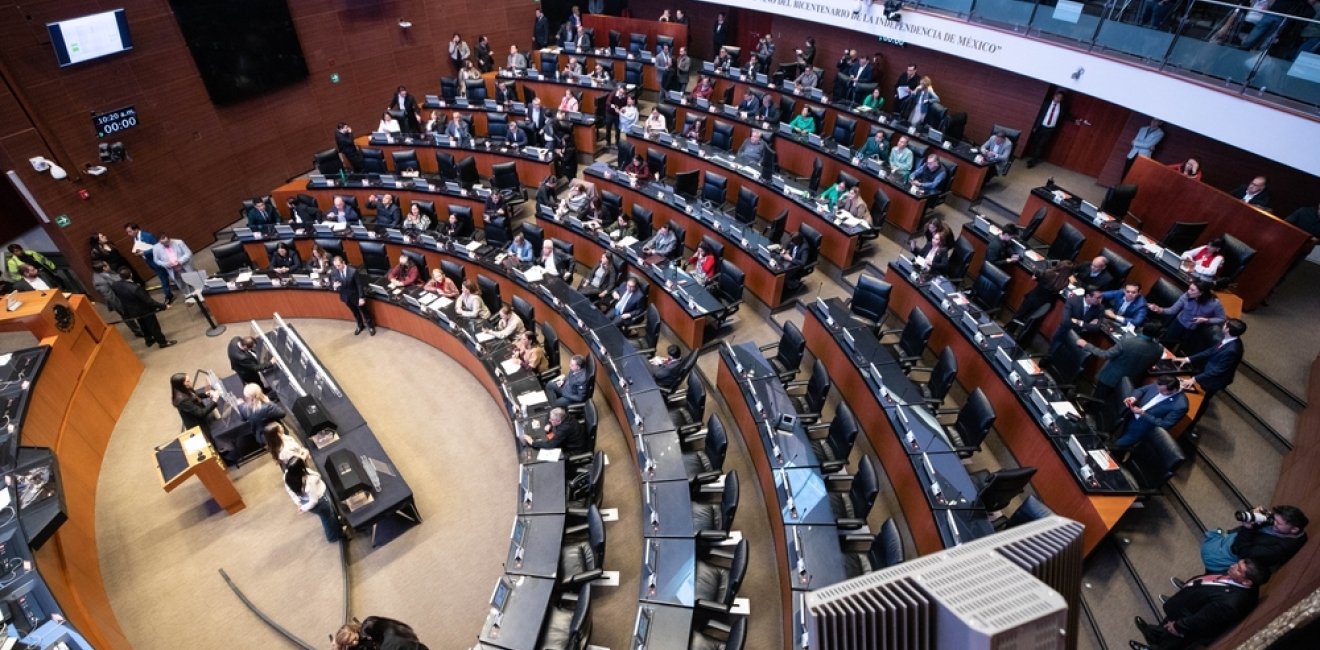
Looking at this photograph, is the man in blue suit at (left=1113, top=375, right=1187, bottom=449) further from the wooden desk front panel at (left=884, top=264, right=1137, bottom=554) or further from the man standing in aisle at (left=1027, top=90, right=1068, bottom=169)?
the man standing in aisle at (left=1027, top=90, right=1068, bottom=169)

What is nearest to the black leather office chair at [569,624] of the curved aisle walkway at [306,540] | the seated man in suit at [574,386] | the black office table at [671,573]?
the black office table at [671,573]

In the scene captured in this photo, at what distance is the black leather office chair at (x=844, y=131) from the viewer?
13180 mm

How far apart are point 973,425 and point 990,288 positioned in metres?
2.75

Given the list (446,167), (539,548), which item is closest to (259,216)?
(446,167)

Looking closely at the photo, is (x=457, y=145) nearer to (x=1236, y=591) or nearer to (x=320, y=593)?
(x=320, y=593)

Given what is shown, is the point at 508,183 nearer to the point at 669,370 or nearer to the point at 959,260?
the point at 669,370

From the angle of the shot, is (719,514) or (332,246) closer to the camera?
(719,514)

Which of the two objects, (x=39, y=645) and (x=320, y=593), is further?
(x=320, y=593)

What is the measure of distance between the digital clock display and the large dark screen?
1735 mm

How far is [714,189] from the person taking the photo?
469 inches

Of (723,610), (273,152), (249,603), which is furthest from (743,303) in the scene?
(273,152)

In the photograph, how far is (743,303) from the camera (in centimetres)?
1070

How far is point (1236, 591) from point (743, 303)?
7151mm

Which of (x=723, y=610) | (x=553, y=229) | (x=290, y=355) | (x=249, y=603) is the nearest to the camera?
(x=723, y=610)
